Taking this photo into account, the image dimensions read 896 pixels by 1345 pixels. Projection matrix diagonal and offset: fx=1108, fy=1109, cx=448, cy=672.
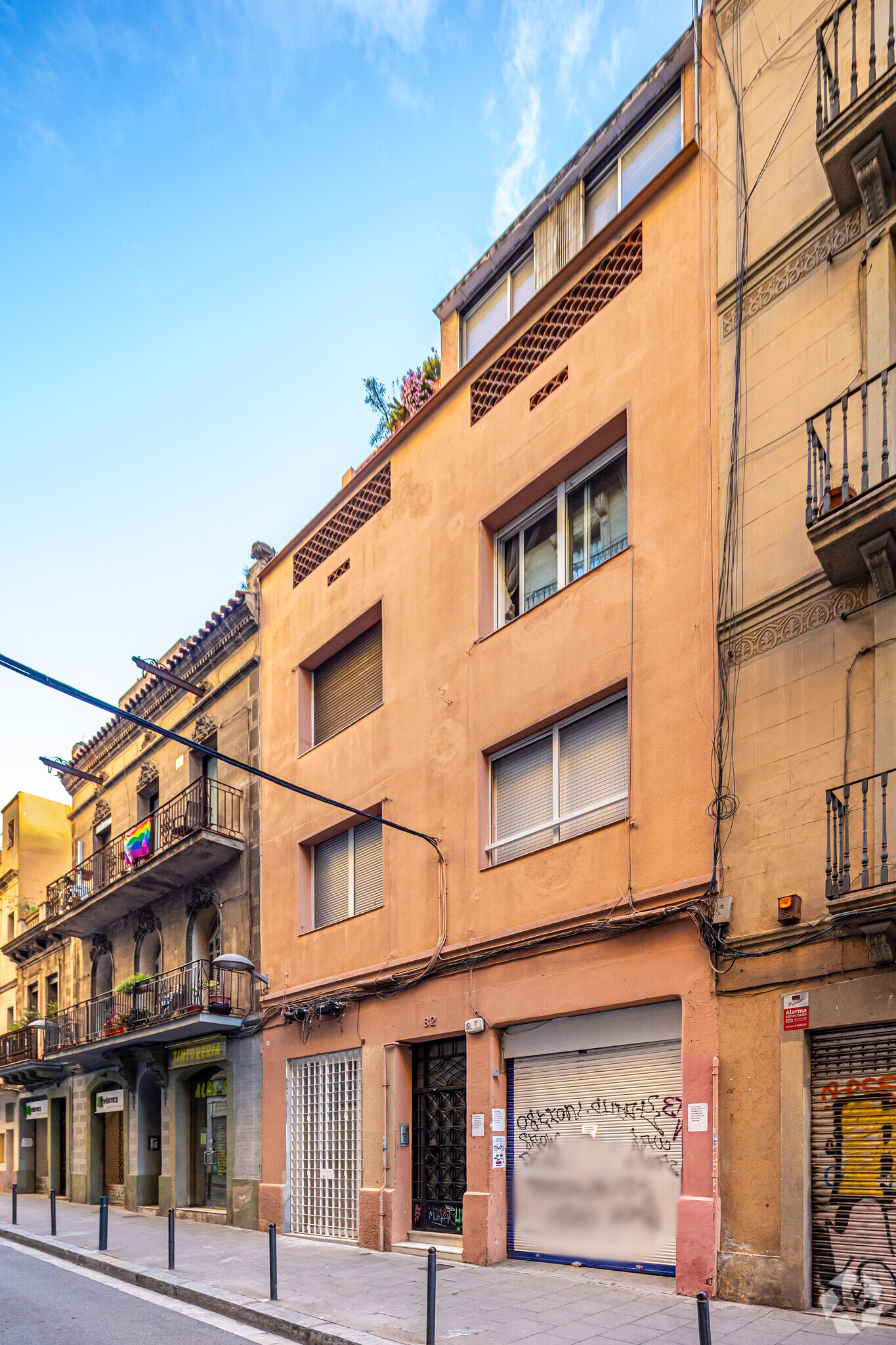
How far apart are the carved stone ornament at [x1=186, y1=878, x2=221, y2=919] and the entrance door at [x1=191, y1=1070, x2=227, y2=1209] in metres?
2.88

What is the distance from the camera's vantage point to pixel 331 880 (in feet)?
54.4

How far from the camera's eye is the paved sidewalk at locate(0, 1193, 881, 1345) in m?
7.91

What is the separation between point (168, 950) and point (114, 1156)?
21.5 ft

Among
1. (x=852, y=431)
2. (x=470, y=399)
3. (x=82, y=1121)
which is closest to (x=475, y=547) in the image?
(x=470, y=399)

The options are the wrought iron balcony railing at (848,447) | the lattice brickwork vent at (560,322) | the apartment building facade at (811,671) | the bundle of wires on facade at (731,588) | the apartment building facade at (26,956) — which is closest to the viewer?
the apartment building facade at (811,671)

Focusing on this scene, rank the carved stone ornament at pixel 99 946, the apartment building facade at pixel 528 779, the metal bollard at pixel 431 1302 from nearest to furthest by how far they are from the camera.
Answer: the metal bollard at pixel 431 1302, the apartment building facade at pixel 528 779, the carved stone ornament at pixel 99 946

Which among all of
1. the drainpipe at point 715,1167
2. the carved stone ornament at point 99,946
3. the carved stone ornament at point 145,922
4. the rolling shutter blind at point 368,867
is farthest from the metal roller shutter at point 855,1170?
the carved stone ornament at point 99,946

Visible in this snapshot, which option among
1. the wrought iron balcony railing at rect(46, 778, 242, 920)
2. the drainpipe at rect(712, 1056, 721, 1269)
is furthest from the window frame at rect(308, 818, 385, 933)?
the drainpipe at rect(712, 1056, 721, 1269)

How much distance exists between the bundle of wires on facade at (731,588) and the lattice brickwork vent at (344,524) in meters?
6.70

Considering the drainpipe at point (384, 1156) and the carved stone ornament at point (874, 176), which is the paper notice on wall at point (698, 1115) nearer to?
the drainpipe at point (384, 1156)

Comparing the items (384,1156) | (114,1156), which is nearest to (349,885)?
(384,1156)

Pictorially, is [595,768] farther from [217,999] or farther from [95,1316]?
[217,999]

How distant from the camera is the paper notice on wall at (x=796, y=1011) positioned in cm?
847

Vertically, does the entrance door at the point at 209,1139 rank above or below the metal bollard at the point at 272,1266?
below
